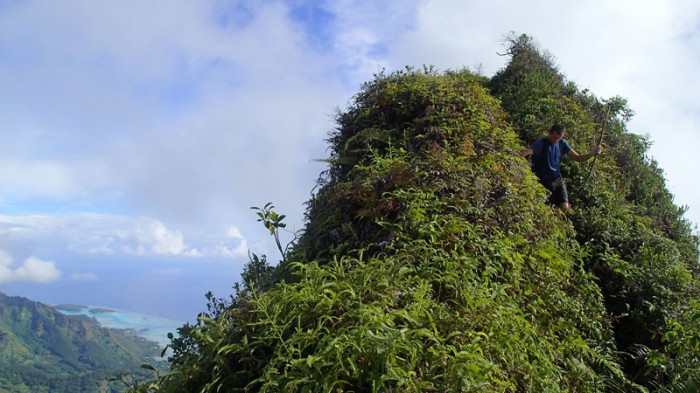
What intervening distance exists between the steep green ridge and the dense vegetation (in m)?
78.8

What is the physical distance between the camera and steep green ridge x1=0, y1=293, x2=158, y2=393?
263ft

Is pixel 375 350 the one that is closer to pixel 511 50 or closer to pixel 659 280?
pixel 659 280

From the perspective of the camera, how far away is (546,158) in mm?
8312

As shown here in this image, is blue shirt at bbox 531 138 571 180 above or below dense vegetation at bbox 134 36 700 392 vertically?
above

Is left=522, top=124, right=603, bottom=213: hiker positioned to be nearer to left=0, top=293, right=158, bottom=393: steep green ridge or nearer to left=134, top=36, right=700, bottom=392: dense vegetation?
left=134, top=36, right=700, bottom=392: dense vegetation

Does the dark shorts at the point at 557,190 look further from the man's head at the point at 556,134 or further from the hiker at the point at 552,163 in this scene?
the man's head at the point at 556,134

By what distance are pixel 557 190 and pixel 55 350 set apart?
383 feet

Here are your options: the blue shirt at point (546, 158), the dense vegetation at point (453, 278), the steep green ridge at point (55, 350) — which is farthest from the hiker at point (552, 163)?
the steep green ridge at point (55, 350)

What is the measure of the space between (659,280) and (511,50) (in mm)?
7854

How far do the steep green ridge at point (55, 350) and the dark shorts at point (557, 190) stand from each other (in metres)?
78.8

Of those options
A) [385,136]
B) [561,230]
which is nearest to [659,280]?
[561,230]

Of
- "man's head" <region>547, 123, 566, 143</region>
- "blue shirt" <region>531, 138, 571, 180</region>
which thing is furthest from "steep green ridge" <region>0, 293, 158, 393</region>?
"man's head" <region>547, 123, 566, 143</region>

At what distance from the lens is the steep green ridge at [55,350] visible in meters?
80.1

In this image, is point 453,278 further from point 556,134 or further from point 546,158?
point 556,134
